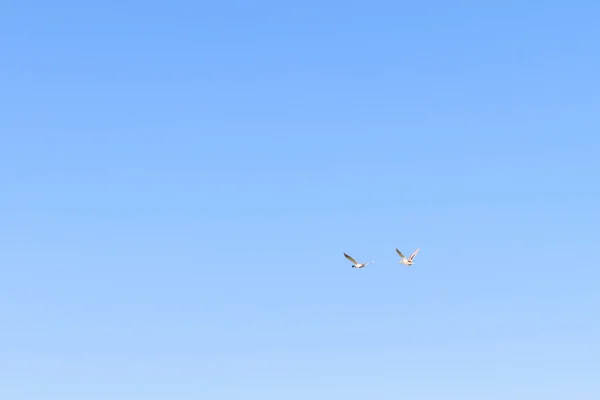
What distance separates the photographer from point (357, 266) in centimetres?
15238

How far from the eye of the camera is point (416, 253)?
15450 cm

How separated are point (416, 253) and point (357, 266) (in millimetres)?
17067
